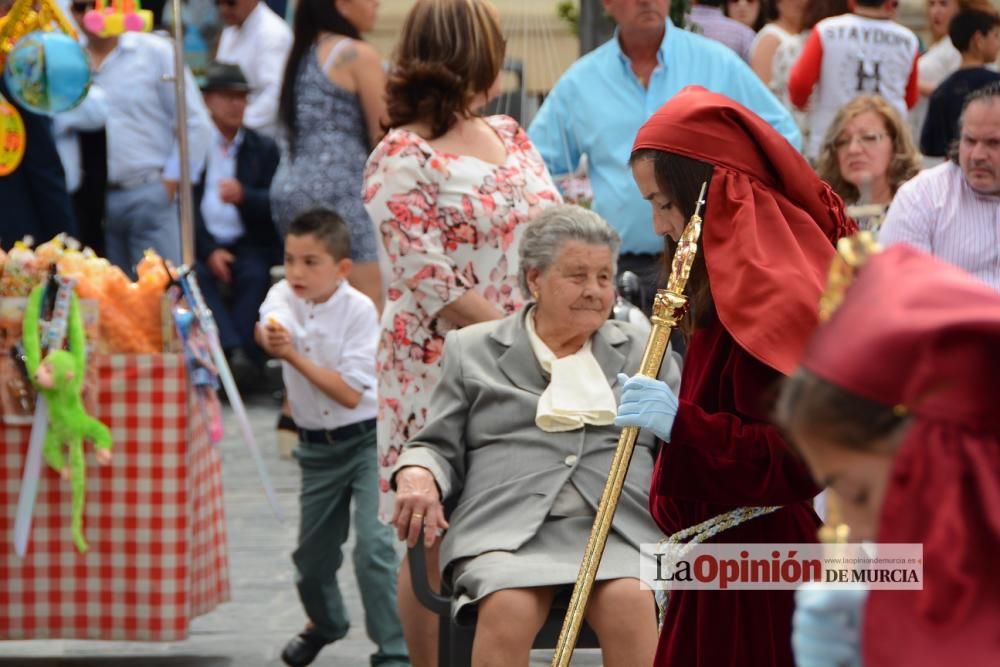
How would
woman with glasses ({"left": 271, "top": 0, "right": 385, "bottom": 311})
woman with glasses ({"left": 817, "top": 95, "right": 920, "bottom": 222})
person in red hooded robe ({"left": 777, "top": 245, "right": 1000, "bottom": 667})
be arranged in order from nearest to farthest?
person in red hooded robe ({"left": 777, "top": 245, "right": 1000, "bottom": 667})
woman with glasses ({"left": 817, "top": 95, "right": 920, "bottom": 222})
woman with glasses ({"left": 271, "top": 0, "right": 385, "bottom": 311})

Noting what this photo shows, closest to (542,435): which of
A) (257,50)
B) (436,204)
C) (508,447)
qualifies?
(508,447)

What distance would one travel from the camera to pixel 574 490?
14.7 ft

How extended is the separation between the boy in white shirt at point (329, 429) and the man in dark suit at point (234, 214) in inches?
161

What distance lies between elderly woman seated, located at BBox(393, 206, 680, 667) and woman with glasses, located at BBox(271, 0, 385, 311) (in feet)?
8.21

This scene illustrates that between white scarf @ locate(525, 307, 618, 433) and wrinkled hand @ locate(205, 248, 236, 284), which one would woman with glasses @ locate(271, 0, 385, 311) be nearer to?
wrinkled hand @ locate(205, 248, 236, 284)

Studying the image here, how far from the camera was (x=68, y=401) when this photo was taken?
505 cm

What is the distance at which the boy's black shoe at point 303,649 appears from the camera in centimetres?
536

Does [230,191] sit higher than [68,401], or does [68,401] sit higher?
[68,401]

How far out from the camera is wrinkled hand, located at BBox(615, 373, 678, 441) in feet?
10.3

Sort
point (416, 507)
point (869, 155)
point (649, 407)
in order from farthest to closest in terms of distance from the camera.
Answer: point (869, 155) → point (416, 507) → point (649, 407)

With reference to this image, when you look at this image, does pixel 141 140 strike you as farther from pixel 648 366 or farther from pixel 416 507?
pixel 648 366

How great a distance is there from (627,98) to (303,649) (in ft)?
7.03

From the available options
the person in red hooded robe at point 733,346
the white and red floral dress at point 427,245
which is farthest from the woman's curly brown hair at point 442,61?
the person in red hooded robe at point 733,346

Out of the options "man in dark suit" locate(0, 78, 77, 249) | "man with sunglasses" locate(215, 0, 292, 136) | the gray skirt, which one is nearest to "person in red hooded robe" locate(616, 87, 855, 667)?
the gray skirt
